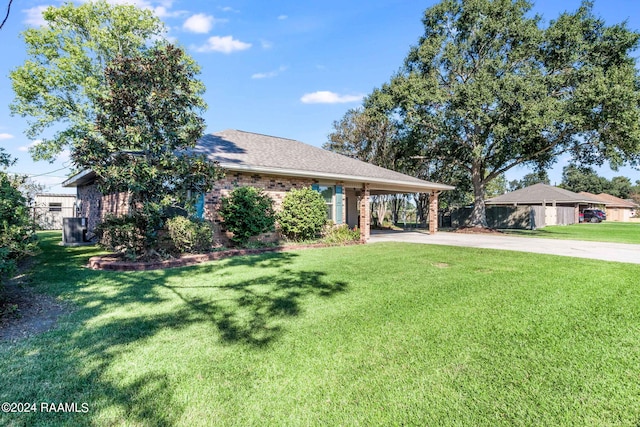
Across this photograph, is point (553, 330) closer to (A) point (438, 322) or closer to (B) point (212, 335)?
(A) point (438, 322)

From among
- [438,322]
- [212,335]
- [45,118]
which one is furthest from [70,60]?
[438,322]

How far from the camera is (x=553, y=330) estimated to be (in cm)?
355

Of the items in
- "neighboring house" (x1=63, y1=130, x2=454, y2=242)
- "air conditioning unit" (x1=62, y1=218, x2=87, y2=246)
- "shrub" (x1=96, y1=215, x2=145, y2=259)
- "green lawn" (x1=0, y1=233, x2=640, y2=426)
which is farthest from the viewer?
"air conditioning unit" (x1=62, y1=218, x2=87, y2=246)

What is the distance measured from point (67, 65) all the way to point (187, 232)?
20.4m

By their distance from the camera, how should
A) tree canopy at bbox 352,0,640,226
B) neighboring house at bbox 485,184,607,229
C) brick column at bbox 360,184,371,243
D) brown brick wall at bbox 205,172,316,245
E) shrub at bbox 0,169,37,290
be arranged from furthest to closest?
neighboring house at bbox 485,184,607,229 → tree canopy at bbox 352,0,640,226 → brick column at bbox 360,184,371,243 → brown brick wall at bbox 205,172,316,245 → shrub at bbox 0,169,37,290

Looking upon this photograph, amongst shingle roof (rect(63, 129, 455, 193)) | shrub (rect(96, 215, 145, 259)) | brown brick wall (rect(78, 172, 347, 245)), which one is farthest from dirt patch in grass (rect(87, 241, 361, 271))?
shingle roof (rect(63, 129, 455, 193))

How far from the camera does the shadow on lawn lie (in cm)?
236

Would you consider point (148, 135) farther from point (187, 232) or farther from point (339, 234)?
point (339, 234)

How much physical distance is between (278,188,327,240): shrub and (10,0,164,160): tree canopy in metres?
16.5

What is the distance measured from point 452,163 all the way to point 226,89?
15.5 m

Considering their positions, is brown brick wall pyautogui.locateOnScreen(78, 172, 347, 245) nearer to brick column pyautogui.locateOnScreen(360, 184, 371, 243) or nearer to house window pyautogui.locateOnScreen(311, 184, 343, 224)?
house window pyautogui.locateOnScreen(311, 184, 343, 224)

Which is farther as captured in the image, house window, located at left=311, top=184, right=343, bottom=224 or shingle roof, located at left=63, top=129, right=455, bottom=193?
house window, located at left=311, top=184, right=343, bottom=224

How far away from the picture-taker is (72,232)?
11.9 m

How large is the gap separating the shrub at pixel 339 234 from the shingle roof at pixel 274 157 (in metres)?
1.96
